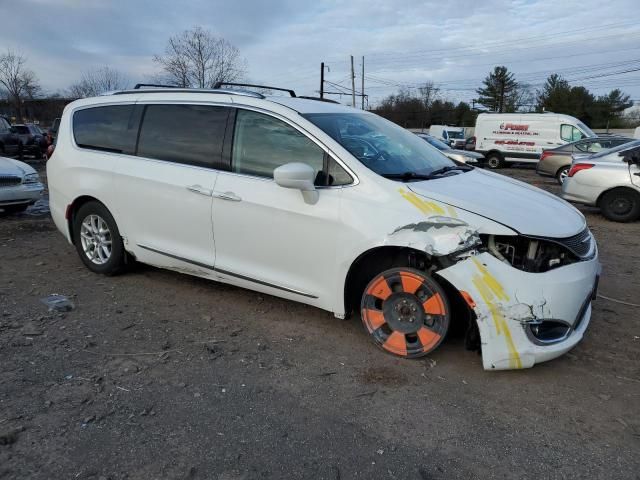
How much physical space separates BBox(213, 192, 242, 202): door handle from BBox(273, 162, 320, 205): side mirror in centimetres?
53

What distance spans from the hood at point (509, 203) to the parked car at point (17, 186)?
23.3ft

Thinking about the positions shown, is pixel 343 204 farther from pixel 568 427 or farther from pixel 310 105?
pixel 568 427

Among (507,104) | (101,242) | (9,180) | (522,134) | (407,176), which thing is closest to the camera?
(407,176)

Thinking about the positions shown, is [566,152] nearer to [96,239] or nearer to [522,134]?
[522,134]

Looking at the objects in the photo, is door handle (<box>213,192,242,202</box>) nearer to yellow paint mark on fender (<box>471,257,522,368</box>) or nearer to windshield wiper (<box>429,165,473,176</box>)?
windshield wiper (<box>429,165,473,176</box>)

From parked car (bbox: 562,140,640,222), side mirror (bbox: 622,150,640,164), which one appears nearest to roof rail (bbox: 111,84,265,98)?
parked car (bbox: 562,140,640,222)

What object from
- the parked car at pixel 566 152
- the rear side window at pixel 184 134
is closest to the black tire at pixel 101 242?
the rear side window at pixel 184 134

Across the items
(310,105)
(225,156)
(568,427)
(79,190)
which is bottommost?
(568,427)

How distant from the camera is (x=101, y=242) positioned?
498 cm

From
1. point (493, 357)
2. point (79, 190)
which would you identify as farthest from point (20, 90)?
point (493, 357)

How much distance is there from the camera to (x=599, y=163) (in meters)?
8.92

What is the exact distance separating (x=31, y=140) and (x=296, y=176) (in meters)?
21.6

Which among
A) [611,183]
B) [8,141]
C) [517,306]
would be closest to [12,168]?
[517,306]

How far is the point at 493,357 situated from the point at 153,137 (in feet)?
11.2
